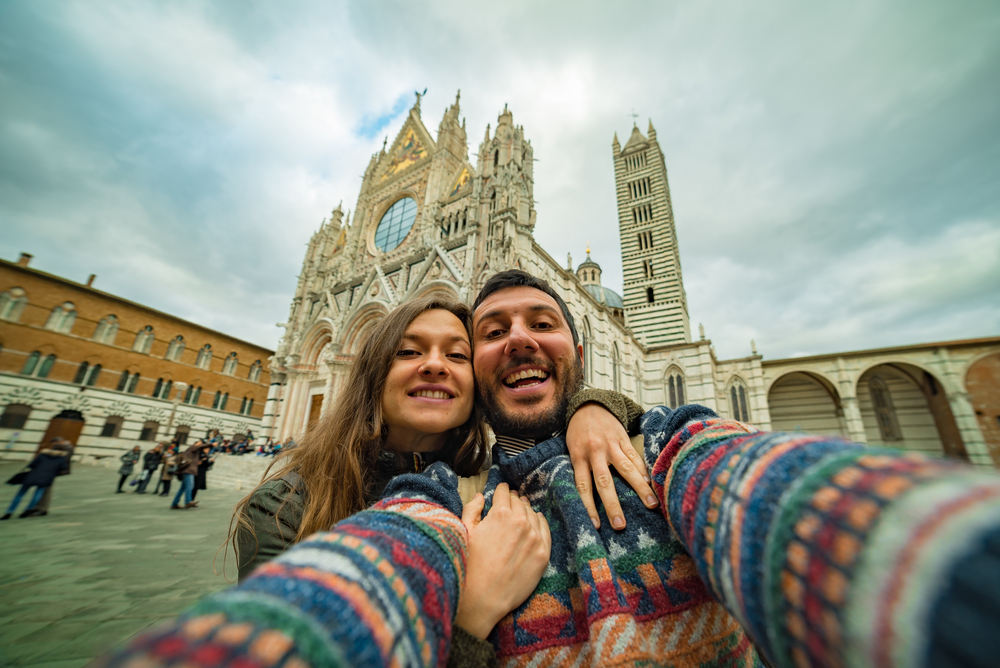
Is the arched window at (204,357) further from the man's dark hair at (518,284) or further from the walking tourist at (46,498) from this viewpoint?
the man's dark hair at (518,284)

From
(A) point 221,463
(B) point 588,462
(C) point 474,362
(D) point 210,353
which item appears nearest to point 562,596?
(B) point 588,462

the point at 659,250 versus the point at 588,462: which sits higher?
the point at 659,250

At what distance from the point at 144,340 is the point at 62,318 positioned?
9.33 ft

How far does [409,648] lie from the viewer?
2.07 feet

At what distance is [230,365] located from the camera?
21781 mm

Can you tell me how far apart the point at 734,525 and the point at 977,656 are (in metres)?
0.32

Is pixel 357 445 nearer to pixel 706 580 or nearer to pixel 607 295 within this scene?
pixel 706 580

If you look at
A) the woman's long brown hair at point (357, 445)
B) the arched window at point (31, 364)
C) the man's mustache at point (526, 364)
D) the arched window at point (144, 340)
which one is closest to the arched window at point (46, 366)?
the arched window at point (31, 364)

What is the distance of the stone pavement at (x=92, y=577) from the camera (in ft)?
8.04

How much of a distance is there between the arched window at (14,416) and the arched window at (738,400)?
2918 centimetres

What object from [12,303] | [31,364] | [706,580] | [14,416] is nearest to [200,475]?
[706,580]

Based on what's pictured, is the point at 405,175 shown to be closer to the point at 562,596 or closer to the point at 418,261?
the point at 418,261

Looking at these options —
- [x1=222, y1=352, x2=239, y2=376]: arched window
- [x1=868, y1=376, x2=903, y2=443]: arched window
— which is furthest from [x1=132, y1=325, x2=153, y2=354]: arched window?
[x1=868, y1=376, x2=903, y2=443]: arched window

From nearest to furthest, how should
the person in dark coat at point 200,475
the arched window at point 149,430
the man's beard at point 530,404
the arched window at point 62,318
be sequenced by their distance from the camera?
the man's beard at point 530,404 < the person in dark coat at point 200,475 < the arched window at point 62,318 < the arched window at point 149,430
